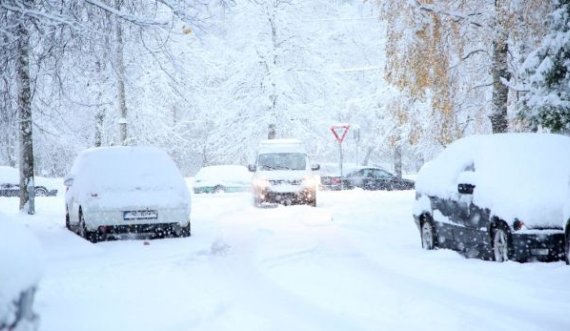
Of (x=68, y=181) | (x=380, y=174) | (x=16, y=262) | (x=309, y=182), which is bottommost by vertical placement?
(x=380, y=174)

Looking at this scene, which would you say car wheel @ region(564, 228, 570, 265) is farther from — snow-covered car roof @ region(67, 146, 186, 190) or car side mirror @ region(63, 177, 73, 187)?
car side mirror @ region(63, 177, 73, 187)

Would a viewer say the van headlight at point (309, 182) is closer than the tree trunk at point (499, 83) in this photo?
No

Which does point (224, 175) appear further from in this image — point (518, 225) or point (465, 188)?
point (518, 225)

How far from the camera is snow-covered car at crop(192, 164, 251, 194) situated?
3241 cm

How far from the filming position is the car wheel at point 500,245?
9625 mm

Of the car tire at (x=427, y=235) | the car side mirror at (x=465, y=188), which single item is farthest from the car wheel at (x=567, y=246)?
the car tire at (x=427, y=235)

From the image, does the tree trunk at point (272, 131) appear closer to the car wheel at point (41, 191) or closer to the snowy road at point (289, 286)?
the car wheel at point (41, 191)

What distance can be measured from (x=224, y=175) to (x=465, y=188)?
22969 millimetres

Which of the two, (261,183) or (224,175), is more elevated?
(224,175)

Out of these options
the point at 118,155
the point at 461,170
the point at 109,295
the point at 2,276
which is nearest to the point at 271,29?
the point at 118,155

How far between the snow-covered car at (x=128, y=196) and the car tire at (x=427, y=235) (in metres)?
4.44

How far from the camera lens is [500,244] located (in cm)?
981

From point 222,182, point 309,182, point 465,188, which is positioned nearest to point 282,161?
point 309,182

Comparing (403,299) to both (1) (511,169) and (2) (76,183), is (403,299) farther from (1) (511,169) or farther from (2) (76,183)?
(2) (76,183)
